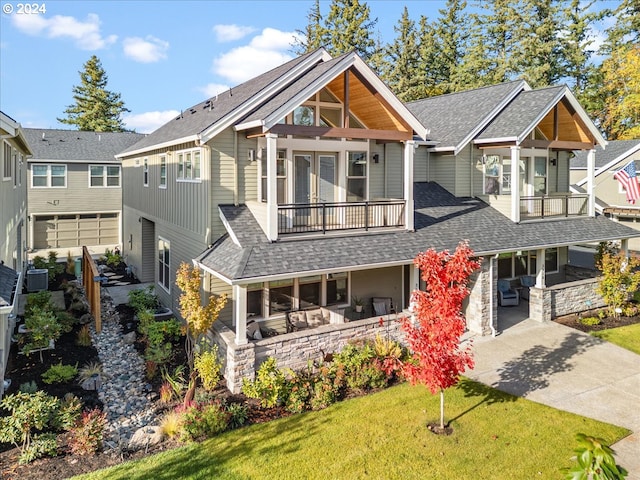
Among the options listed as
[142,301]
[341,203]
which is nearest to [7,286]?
[142,301]

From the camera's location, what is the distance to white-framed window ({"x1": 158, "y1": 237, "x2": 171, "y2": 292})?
676 inches

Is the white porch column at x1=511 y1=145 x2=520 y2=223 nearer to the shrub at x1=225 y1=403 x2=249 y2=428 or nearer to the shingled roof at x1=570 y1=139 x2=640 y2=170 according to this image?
the shrub at x1=225 y1=403 x2=249 y2=428

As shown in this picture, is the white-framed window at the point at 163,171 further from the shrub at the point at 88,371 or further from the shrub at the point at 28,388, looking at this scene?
the shrub at the point at 28,388

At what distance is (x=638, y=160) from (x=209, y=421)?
33.5 m

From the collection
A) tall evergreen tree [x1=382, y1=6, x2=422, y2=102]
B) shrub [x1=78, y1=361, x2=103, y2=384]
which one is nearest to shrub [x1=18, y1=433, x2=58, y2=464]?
shrub [x1=78, y1=361, x2=103, y2=384]

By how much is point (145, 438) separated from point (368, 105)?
409 inches

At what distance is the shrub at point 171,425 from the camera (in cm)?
879

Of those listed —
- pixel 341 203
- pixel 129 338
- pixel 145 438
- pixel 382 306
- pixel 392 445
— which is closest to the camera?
pixel 392 445

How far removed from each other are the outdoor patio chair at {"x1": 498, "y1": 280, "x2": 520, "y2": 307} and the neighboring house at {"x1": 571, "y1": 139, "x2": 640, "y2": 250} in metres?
17.8

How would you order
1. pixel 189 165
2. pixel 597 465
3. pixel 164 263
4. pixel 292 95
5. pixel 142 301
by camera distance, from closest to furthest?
1. pixel 597 465
2. pixel 292 95
3. pixel 189 165
4. pixel 142 301
5. pixel 164 263

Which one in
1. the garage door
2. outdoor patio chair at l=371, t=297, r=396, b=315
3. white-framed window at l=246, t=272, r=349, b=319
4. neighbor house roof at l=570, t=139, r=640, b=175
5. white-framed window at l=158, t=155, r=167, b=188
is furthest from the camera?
neighbor house roof at l=570, t=139, r=640, b=175

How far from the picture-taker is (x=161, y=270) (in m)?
18.4

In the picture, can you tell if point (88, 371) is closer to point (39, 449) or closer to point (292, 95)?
point (39, 449)

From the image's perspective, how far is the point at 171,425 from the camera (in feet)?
29.0
